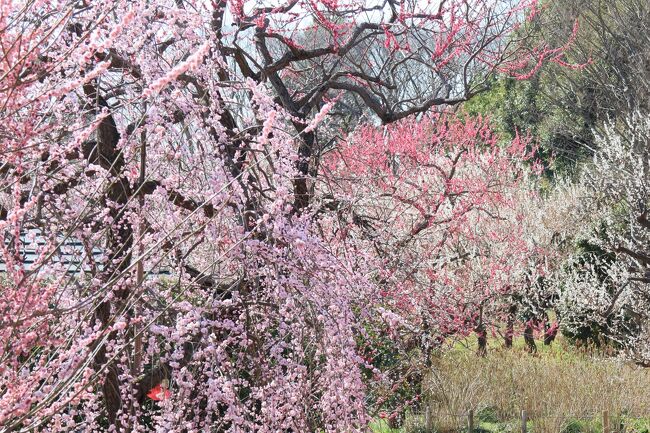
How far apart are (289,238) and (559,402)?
18.8 ft

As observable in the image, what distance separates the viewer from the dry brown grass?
7312 mm

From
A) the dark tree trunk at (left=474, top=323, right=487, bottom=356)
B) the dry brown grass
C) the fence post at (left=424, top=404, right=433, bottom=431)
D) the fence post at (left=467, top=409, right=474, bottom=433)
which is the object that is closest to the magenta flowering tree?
the dark tree trunk at (left=474, top=323, right=487, bottom=356)

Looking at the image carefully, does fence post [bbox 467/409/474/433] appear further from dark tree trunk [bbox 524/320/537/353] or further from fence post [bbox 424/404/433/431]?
dark tree trunk [bbox 524/320/537/353]

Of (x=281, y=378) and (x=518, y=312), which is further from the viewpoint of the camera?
(x=518, y=312)

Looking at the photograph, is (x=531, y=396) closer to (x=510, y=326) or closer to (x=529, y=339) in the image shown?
(x=510, y=326)

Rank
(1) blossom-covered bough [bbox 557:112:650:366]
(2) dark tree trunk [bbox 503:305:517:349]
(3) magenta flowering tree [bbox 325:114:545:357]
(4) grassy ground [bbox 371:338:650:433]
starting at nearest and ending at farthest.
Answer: (4) grassy ground [bbox 371:338:650:433], (3) magenta flowering tree [bbox 325:114:545:357], (1) blossom-covered bough [bbox 557:112:650:366], (2) dark tree trunk [bbox 503:305:517:349]

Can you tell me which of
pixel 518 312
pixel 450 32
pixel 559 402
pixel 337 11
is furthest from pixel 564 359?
pixel 337 11

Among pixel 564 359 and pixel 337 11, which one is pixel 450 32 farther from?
pixel 564 359

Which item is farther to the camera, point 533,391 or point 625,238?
point 625,238

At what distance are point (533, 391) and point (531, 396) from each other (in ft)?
0.32

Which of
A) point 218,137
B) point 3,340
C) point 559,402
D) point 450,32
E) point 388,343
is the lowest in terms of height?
point 559,402

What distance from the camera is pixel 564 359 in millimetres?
11016

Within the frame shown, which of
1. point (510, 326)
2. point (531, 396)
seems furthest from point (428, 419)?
point (510, 326)

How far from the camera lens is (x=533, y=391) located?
791 centimetres
